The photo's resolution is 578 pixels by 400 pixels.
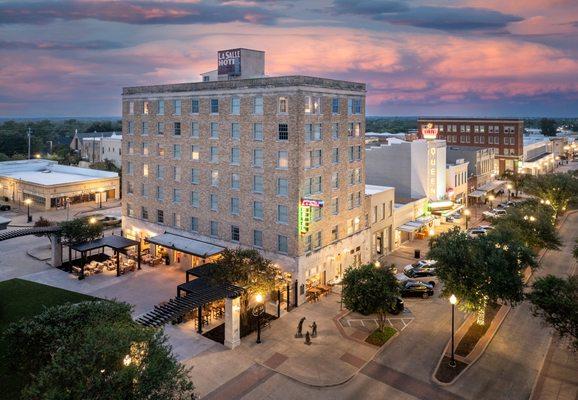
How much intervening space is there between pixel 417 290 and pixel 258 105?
84.7 feet

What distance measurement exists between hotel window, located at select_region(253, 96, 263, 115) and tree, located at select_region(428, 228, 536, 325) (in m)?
22.6

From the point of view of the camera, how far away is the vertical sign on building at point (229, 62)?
182ft

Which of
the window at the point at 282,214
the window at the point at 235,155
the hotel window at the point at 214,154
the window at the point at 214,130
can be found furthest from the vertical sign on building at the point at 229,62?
the window at the point at 282,214

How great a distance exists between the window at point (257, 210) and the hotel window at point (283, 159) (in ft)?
16.1

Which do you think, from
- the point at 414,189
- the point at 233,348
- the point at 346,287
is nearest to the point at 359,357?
the point at 346,287

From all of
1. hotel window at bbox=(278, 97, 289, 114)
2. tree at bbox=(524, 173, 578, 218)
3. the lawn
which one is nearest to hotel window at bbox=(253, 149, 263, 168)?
hotel window at bbox=(278, 97, 289, 114)

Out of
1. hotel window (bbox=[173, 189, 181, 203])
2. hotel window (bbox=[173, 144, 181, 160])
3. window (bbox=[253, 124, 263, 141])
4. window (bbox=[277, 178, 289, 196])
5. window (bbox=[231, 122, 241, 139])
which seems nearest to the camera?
window (bbox=[277, 178, 289, 196])

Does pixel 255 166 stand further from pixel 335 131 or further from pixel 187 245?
pixel 187 245

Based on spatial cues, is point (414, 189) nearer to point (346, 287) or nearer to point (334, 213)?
point (334, 213)

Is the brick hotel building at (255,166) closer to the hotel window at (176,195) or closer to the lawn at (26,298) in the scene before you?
the hotel window at (176,195)

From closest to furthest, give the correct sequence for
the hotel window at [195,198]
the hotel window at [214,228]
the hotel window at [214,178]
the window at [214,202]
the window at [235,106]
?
the window at [235,106] < the hotel window at [214,178] < the window at [214,202] < the hotel window at [214,228] < the hotel window at [195,198]

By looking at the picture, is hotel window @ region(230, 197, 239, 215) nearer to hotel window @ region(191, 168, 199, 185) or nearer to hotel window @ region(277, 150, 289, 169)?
hotel window @ region(191, 168, 199, 185)

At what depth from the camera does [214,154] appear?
52.2 meters

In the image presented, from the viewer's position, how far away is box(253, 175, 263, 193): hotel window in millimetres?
48031
